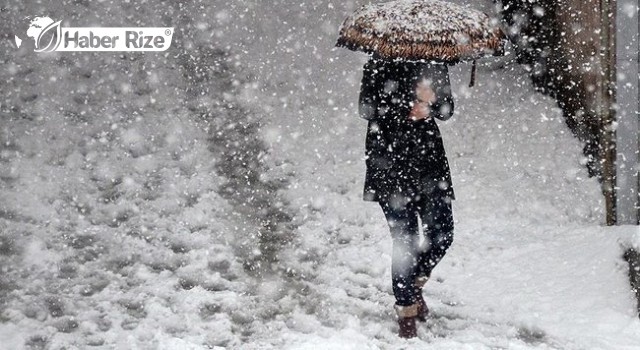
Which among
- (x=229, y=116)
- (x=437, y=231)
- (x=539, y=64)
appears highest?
(x=539, y=64)

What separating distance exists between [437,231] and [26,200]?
162 inches

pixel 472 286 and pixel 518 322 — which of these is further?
pixel 472 286

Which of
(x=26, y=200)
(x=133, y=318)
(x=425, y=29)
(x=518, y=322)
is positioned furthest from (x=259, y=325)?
(x=26, y=200)

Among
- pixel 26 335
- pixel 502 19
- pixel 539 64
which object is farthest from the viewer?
pixel 502 19

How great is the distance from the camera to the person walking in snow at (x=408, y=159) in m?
4.83

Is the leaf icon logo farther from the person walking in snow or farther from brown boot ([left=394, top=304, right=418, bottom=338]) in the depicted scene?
brown boot ([left=394, top=304, right=418, bottom=338])

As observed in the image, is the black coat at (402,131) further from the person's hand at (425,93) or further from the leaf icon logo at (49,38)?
the leaf icon logo at (49,38)

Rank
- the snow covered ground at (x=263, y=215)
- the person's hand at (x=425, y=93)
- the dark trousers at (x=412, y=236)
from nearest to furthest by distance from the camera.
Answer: the person's hand at (x=425, y=93)
the dark trousers at (x=412, y=236)
the snow covered ground at (x=263, y=215)

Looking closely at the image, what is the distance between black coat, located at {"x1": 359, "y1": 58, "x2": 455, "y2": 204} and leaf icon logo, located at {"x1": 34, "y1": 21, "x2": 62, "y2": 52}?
7.11m

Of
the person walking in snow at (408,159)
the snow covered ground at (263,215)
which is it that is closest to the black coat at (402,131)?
the person walking in snow at (408,159)

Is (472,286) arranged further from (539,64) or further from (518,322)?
(539,64)

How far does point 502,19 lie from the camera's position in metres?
10.6

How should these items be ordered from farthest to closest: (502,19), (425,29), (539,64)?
(502,19) < (539,64) < (425,29)

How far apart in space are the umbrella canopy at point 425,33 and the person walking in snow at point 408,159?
0.18 m
